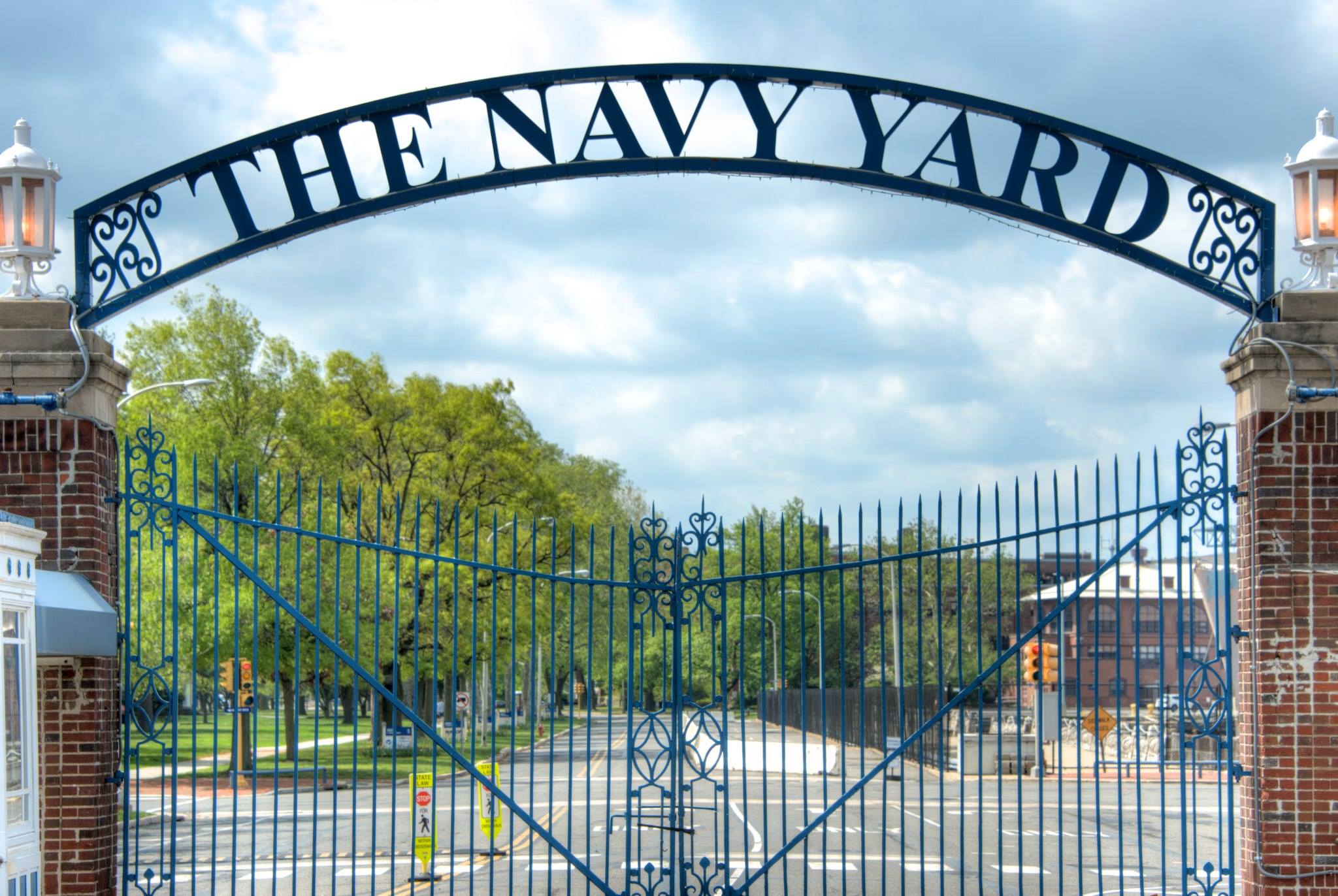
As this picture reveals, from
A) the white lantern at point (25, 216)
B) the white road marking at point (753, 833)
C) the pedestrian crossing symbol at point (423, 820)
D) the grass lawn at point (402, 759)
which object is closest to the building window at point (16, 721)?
the white lantern at point (25, 216)

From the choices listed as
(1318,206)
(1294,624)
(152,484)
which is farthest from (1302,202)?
(152,484)

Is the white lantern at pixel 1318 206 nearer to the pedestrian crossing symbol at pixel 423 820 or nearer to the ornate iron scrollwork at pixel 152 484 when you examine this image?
the ornate iron scrollwork at pixel 152 484

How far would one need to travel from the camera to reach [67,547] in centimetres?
937

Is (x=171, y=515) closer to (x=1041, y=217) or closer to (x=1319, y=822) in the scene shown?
(x=1041, y=217)

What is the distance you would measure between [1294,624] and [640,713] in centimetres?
753

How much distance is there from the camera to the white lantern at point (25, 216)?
31.6 ft

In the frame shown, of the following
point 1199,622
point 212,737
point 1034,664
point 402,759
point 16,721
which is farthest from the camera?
point 1199,622

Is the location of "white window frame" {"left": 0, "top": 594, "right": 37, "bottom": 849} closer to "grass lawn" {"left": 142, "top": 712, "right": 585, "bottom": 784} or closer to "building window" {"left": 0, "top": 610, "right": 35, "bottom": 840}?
"building window" {"left": 0, "top": 610, "right": 35, "bottom": 840}

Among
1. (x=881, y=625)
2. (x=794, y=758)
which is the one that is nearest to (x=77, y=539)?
(x=881, y=625)

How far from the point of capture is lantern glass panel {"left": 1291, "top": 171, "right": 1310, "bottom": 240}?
32.0ft

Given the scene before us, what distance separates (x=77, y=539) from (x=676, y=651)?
12.4 ft

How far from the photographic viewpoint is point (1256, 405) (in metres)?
9.40

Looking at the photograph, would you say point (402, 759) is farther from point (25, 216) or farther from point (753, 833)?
point (25, 216)

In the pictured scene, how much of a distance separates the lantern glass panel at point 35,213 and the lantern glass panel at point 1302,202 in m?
8.05
